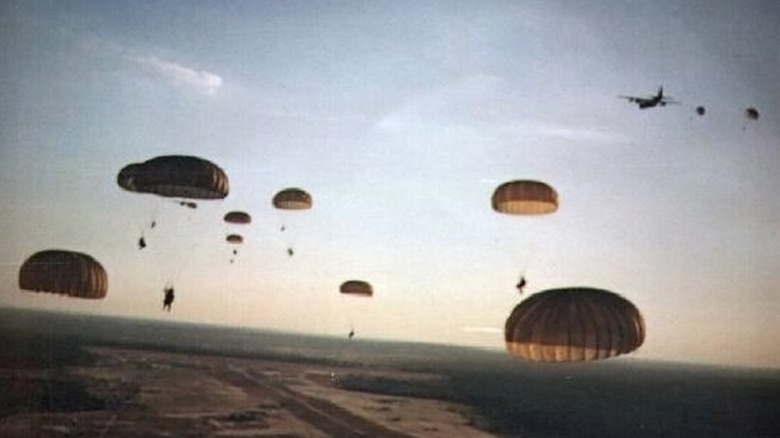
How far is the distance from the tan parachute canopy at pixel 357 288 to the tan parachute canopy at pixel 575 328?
254 cm

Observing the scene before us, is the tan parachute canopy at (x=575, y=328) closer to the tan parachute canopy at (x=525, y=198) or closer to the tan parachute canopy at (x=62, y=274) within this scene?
the tan parachute canopy at (x=525, y=198)

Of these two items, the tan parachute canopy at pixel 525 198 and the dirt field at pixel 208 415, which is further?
the dirt field at pixel 208 415

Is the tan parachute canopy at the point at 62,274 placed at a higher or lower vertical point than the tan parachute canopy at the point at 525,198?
lower

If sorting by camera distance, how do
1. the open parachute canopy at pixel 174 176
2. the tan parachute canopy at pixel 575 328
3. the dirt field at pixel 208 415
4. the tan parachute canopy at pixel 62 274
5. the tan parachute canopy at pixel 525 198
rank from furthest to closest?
the dirt field at pixel 208 415
the tan parachute canopy at pixel 525 198
the open parachute canopy at pixel 174 176
the tan parachute canopy at pixel 62 274
the tan parachute canopy at pixel 575 328

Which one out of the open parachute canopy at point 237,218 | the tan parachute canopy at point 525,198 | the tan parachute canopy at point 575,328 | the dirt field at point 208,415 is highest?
the tan parachute canopy at point 525,198

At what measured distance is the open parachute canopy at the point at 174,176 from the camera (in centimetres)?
838

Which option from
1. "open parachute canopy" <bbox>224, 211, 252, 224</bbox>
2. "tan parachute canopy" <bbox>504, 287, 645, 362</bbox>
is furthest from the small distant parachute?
"tan parachute canopy" <bbox>504, 287, 645, 362</bbox>

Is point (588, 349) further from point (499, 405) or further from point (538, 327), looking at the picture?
point (499, 405)

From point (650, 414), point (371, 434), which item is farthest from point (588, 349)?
point (650, 414)

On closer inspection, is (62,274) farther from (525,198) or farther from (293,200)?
(525,198)

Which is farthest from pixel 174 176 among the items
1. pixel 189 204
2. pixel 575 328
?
pixel 575 328

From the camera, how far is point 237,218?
958 centimetres

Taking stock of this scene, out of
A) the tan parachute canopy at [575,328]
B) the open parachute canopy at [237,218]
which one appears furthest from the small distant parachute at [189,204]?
the tan parachute canopy at [575,328]

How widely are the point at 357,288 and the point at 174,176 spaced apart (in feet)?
10.1
